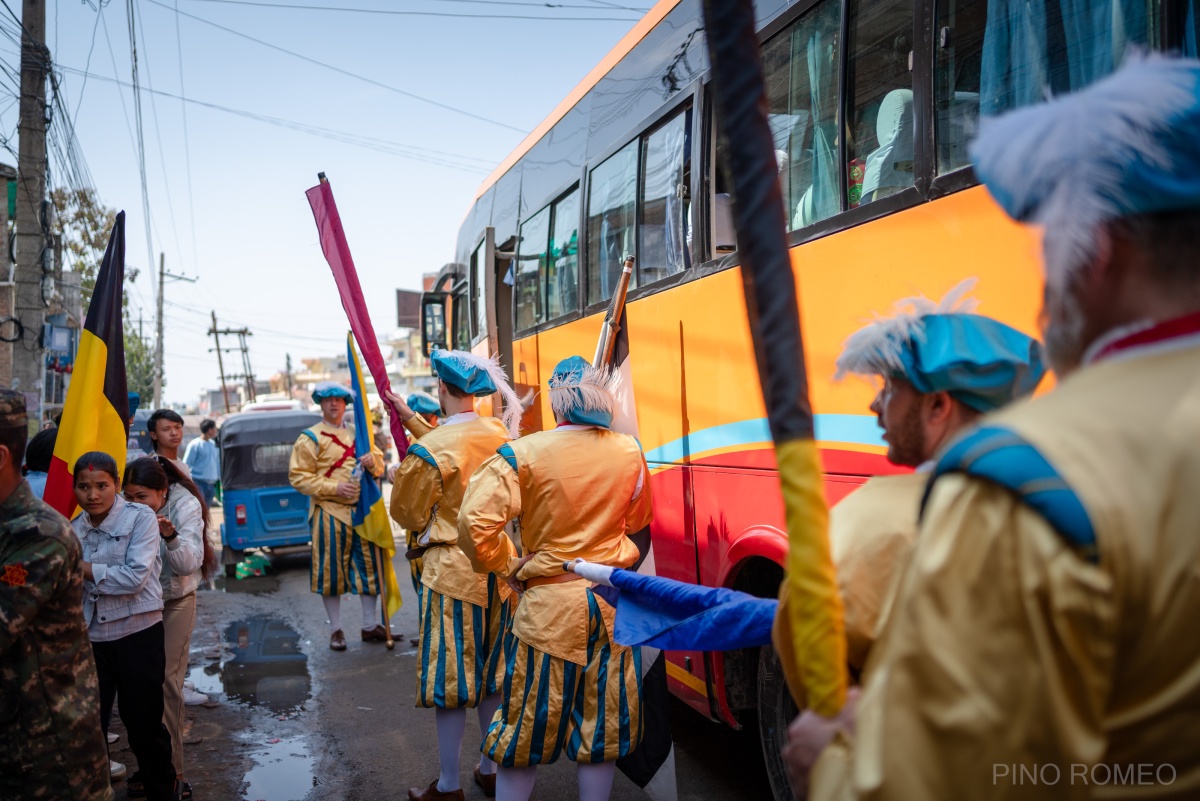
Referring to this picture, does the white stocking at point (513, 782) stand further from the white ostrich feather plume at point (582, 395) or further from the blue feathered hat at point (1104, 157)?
the blue feathered hat at point (1104, 157)

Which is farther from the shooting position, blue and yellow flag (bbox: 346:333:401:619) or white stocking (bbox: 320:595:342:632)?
white stocking (bbox: 320:595:342:632)

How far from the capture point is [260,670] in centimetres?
722

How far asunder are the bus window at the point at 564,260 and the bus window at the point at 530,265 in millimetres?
207

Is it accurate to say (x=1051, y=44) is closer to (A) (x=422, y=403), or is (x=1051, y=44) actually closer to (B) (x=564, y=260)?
(B) (x=564, y=260)

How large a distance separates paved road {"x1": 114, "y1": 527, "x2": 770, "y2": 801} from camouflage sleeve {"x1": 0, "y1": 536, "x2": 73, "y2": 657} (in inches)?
100

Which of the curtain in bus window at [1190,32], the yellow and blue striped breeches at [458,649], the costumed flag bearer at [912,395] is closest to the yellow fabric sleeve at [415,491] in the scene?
the yellow and blue striped breeches at [458,649]

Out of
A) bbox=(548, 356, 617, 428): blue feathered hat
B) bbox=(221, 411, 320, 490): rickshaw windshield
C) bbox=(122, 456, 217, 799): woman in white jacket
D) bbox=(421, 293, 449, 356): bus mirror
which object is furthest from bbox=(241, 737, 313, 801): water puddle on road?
bbox=(221, 411, 320, 490): rickshaw windshield

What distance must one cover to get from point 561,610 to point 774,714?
942 mm

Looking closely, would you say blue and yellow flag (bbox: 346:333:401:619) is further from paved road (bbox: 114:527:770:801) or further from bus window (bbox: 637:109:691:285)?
bus window (bbox: 637:109:691:285)

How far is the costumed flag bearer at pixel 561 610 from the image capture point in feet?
11.9

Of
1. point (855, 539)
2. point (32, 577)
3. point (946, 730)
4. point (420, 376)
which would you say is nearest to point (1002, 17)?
point (855, 539)

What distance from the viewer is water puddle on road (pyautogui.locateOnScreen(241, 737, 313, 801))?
184 inches

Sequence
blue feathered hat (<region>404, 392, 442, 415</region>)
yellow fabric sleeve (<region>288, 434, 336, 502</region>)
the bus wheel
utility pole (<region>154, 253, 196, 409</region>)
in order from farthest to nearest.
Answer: utility pole (<region>154, 253, 196, 409</region>), yellow fabric sleeve (<region>288, 434, 336, 502</region>), blue feathered hat (<region>404, 392, 442, 415</region>), the bus wheel

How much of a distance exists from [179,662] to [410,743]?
1.50 meters
